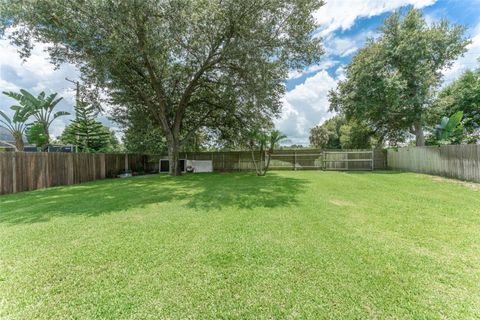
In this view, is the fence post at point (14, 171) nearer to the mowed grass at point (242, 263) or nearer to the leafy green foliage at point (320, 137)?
the mowed grass at point (242, 263)

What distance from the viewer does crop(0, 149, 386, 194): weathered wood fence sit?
7.66 m

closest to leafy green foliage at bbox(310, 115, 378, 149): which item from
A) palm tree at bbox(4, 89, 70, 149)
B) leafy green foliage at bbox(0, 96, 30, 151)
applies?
palm tree at bbox(4, 89, 70, 149)

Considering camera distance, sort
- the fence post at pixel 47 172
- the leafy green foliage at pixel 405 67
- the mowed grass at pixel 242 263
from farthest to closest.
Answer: the leafy green foliage at pixel 405 67
the fence post at pixel 47 172
the mowed grass at pixel 242 263

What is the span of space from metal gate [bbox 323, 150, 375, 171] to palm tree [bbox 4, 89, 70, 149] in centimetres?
1860

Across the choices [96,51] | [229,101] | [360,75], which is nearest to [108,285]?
[96,51]

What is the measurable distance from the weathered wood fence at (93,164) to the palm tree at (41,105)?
4.80m

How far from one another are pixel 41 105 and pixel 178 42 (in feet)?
34.6

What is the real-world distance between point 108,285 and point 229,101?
10806 mm

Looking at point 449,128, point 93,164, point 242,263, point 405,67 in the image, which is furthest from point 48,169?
point 405,67

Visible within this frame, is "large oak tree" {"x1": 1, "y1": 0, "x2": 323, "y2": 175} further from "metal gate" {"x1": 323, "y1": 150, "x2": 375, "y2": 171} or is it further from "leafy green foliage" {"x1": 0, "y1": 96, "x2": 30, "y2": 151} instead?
"metal gate" {"x1": 323, "y1": 150, "x2": 375, "y2": 171}

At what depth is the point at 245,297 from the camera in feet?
6.25

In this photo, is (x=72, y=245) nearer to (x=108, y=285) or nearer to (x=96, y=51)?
(x=108, y=285)

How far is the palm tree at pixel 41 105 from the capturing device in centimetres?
1226

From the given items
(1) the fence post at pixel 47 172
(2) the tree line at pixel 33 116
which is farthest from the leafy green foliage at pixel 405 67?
(2) the tree line at pixel 33 116
